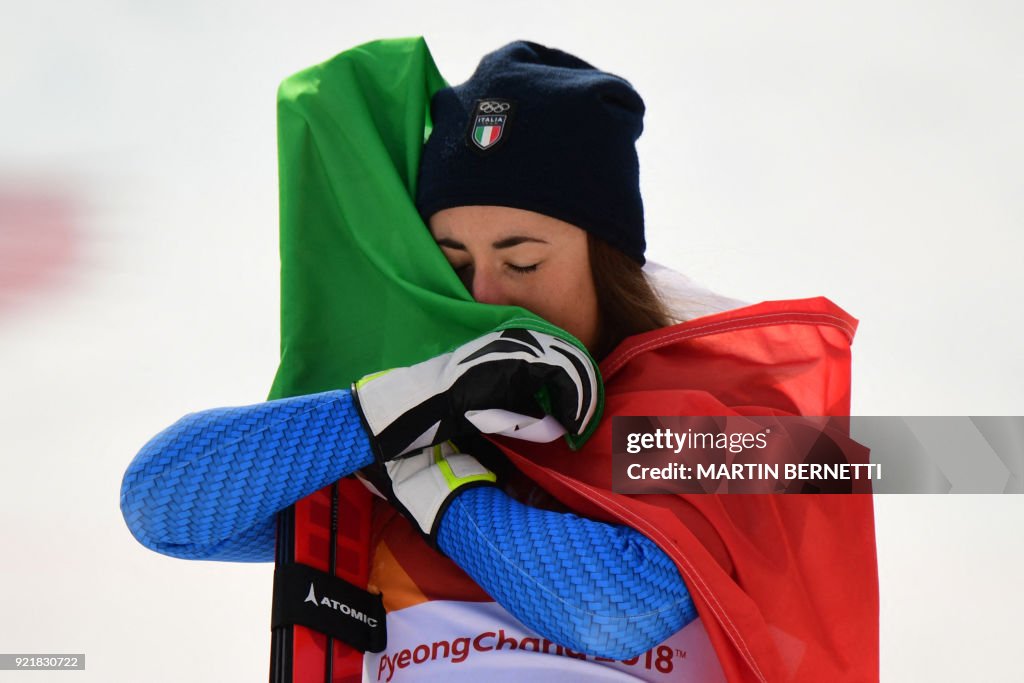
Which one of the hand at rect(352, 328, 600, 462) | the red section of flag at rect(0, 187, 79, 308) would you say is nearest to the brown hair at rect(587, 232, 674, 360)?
the hand at rect(352, 328, 600, 462)

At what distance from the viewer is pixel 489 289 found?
4.24 feet

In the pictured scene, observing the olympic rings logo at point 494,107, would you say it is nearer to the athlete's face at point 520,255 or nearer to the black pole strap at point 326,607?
the athlete's face at point 520,255

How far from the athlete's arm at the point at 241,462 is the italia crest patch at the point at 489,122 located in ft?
1.25

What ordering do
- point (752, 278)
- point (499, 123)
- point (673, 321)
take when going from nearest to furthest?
point (499, 123) < point (673, 321) < point (752, 278)

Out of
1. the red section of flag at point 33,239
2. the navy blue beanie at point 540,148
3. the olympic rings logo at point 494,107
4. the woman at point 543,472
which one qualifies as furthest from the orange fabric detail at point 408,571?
the red section of flag at point 33,239

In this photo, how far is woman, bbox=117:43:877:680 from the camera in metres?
1.07

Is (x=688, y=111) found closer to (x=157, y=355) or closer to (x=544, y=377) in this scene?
(x=157, y=355)

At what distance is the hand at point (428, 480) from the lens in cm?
114

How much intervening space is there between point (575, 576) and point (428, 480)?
204 mm

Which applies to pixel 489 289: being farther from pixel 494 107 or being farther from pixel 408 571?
pixel 408 571

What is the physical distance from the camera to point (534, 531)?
1.07 m

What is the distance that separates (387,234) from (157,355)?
1.01 m

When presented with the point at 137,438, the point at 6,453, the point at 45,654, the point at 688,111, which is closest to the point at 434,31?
the point at 688,111

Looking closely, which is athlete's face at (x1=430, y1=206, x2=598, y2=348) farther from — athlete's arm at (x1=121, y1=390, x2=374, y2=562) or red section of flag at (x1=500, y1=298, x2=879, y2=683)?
athlete's arm at (x1=121, y1=390, x2=374, y2=562)
